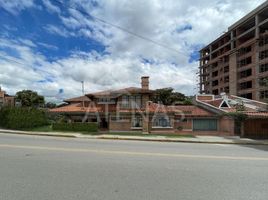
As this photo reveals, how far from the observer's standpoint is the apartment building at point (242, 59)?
77375mm

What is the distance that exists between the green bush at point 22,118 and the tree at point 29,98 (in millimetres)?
36451

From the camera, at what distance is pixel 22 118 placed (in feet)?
129

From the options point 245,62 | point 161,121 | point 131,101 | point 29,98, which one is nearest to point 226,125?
point 161,121

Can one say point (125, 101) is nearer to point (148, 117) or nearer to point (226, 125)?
point (148, 117)

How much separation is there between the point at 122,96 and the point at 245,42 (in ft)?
196

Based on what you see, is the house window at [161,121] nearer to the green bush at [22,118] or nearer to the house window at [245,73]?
the green bush at [22,118]

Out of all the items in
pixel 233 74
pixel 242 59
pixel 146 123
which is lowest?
pixel 146 123

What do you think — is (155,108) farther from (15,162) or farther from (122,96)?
(15,162)

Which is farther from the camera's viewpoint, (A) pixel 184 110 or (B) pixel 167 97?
(B) pixel 167 97

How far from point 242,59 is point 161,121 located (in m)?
59.4

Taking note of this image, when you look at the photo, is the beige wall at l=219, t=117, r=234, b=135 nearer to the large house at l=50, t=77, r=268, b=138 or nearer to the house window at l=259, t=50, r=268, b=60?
the large house at l=50, t=77, r=268, b=138

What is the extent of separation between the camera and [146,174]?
8.91 meters

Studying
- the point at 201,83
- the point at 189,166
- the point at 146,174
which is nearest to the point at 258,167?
the point at 189,166

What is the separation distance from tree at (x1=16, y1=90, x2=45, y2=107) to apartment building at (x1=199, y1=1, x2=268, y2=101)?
5343cm
